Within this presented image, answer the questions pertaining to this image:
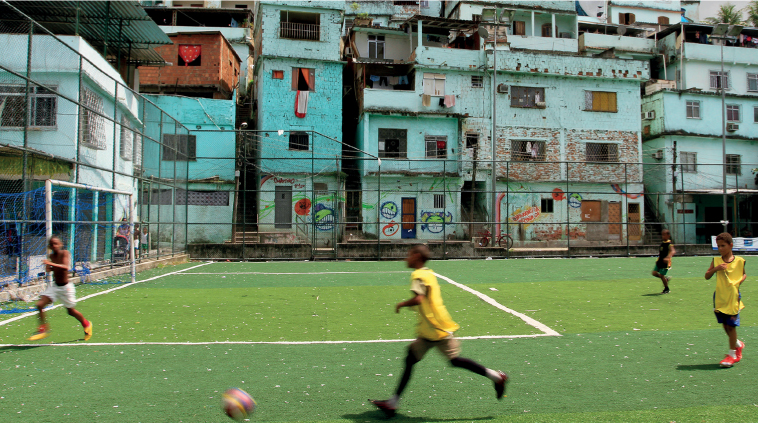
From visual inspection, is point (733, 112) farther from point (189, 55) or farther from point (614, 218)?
point (189, 55)

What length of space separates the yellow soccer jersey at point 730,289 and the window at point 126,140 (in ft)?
48.8

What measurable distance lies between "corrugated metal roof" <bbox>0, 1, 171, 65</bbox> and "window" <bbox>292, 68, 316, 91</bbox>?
26.2 ft

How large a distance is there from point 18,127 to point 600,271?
15.9 metres

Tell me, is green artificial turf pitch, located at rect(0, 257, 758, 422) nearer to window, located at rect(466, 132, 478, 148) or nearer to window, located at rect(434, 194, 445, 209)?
window, located at rect(434, 194, 445, 209)

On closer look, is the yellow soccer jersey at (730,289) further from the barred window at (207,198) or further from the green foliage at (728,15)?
the green foliage at (728,15)

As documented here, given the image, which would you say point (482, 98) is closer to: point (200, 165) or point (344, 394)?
point (200, 165)

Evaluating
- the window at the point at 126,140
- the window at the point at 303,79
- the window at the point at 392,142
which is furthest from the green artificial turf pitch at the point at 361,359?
the window at the point at 303,79

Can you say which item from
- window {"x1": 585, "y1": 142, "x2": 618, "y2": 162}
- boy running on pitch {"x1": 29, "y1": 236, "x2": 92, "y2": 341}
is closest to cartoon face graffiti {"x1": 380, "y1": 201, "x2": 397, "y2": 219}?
window {"x1": 585, "y1": 142, "x2": 618, "y2": 162}

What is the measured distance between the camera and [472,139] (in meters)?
32.3

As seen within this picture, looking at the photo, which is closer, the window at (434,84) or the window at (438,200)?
the window at (438,200)

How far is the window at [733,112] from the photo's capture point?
120 feet

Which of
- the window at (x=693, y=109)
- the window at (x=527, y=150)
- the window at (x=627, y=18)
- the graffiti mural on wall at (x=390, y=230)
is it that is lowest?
the graffiti mural on wall at (x=390, y=230)

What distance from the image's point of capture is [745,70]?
37.8m

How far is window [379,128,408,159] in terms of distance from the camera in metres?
31.4
